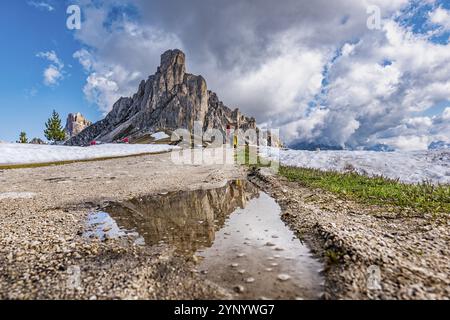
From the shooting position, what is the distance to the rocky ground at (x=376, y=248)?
5844 millimetres

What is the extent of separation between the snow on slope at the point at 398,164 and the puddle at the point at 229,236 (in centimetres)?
1597

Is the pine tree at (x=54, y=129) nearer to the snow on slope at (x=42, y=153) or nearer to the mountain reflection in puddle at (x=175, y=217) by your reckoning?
the snow on slope at (x=42, y=153)

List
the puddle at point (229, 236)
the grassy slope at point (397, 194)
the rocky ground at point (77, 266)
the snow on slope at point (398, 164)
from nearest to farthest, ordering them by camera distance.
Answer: the rocky ground at point (77, 266) → the puddle at point (229, 236) → the grassy slope at point (397, 194) → the snow on slope at point (398, 164)

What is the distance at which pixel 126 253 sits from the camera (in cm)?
848

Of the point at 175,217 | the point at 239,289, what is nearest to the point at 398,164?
the point at 175,217

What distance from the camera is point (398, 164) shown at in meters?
27.9

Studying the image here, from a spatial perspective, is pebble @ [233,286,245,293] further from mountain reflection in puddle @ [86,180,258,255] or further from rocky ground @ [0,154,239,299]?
mountain reflection in puddle @ [86,180,258,255]

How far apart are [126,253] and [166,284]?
2.63m

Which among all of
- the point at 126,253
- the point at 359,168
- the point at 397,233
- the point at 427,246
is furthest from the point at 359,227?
the point at 359,168

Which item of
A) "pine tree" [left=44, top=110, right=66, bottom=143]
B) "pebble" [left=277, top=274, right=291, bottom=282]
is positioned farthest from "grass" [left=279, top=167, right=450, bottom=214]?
"pine tree" [left=44, top=110, right=66, bottom=143]

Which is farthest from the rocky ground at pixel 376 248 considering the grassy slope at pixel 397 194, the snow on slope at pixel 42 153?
the snow on slope at pixel 42 153

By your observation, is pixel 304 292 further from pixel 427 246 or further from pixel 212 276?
pixel 427 246

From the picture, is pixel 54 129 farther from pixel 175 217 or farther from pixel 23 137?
pixel 175 217

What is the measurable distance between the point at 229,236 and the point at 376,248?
4981mm
